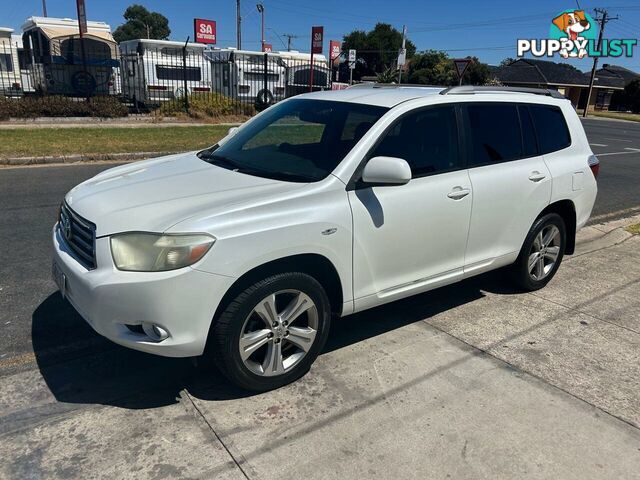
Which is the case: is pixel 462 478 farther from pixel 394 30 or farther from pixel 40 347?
pixel 394 30

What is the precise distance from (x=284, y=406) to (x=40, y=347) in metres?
1.77

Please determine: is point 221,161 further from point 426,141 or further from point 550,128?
point 550,128

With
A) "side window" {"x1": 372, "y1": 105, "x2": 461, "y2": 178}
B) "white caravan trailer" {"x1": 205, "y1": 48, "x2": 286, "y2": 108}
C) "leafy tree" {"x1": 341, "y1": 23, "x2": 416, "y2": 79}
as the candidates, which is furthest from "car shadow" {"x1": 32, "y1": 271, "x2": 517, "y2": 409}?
"leafy tree" {"x1": 341, "y1": 23, "x2": 416, "y2": 79}

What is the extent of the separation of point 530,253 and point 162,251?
3317 millimetres

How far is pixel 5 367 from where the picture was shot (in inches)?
→ 134

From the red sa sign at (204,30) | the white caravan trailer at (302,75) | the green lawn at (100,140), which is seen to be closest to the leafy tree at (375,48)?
the red sa sign at (204,30)

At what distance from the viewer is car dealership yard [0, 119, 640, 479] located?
8.82 feet

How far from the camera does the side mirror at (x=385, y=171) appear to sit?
3242mm

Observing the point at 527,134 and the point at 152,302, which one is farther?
the point at 527,134

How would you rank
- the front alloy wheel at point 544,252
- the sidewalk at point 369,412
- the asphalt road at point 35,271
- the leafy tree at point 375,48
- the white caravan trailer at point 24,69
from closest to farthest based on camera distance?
the sidewalk at point 369,412 < the asphalt road at point 35,271 < the front alloy wheel at point 544,252 < the white caravan trailer at point 24,69 < the leafy tree at point 375,48

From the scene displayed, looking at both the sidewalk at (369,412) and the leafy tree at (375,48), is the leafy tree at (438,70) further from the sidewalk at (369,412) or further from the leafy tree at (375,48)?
the sidewalk at (369,412)

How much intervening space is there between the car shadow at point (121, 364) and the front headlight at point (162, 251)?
0.65 m

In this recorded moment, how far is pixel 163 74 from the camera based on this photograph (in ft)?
68.3

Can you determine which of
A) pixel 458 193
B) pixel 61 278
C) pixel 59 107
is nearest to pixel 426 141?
pixel 458 193
